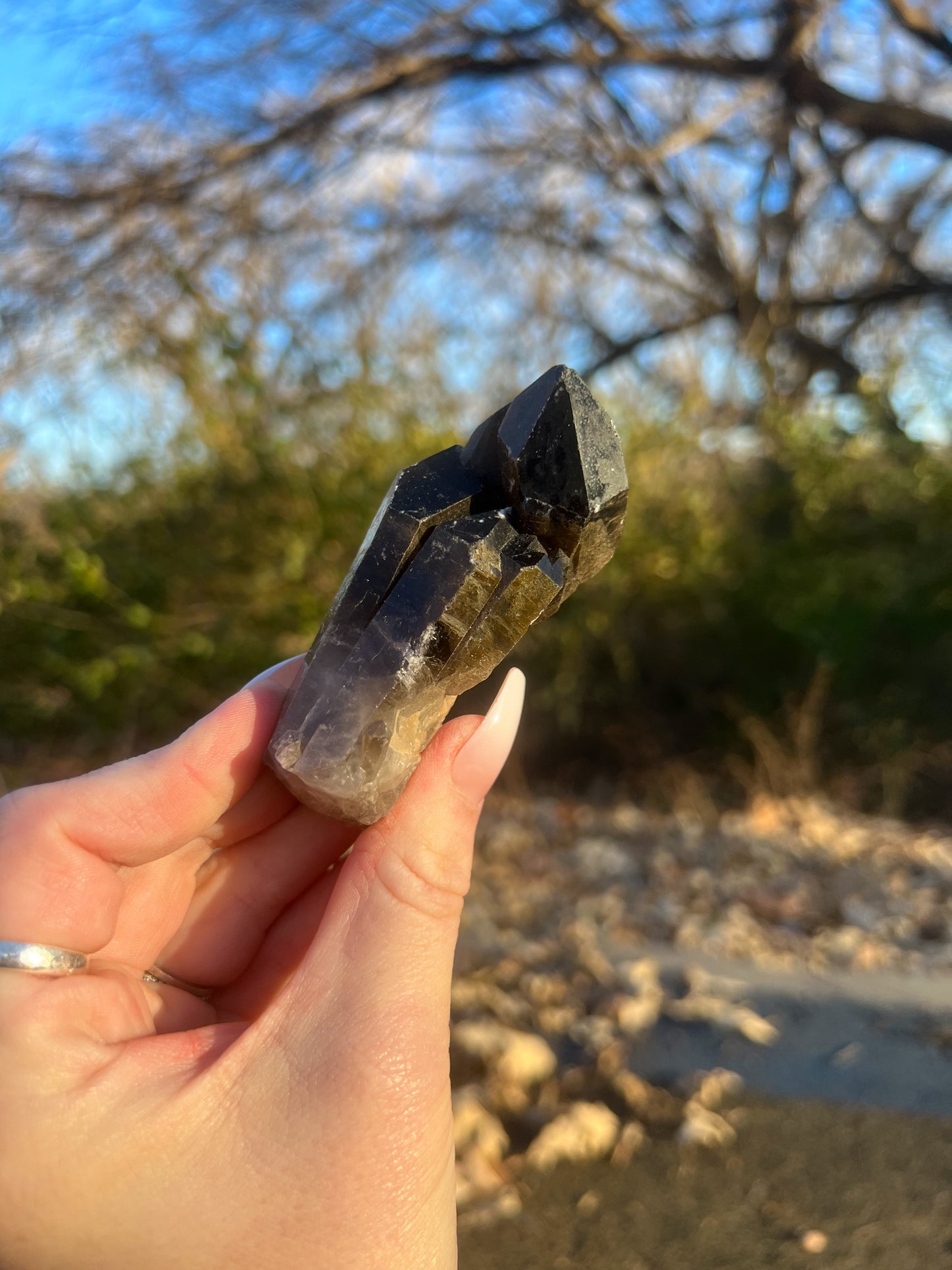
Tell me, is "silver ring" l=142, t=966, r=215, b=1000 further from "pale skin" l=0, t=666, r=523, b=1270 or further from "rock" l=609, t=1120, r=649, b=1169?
"rock" l=609, t=1120, r=649, b=1169

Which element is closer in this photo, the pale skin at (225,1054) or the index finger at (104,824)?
the pale skin at (225,1054)

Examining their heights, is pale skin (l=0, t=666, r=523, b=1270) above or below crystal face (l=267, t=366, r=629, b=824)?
below

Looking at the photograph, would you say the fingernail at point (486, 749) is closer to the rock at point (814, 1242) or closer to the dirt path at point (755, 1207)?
the dirt path at point (755, 1207)

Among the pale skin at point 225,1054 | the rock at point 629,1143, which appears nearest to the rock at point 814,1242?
the rock at point 629,1143

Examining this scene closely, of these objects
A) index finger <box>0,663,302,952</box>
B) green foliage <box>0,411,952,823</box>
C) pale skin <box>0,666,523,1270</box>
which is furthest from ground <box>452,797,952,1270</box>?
index finger <box>0,663,302,952</box>

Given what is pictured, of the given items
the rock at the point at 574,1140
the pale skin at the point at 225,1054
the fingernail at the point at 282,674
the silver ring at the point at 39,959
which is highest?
the fingernail at the point at 282,674

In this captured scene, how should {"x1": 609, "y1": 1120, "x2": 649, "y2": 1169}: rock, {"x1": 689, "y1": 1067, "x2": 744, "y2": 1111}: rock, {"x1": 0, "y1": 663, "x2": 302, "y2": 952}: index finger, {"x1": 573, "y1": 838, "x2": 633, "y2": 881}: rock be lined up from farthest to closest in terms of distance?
{"x1": 573, "y1": 838, "x2": 633, "y2": 881}: rock → {"x1": 689, "y1": 1067, "x2": 744, "y2": 1111}: rock → {"x1": 609, "y1": 1120, "x2": 649, "y2": 1169}: rock → {"x1": 0, "y1": 663, "x2": 302, "y2": 952}: index finger
